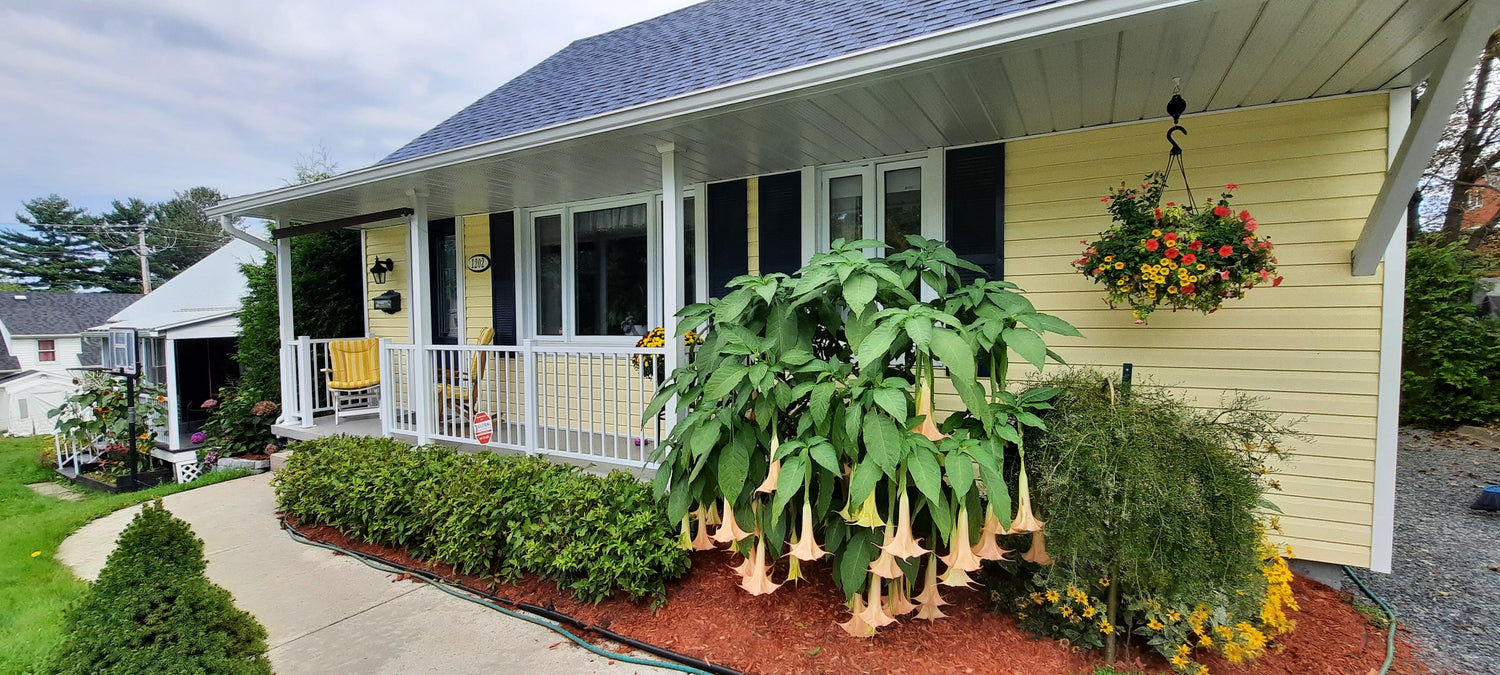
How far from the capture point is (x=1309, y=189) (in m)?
2.82

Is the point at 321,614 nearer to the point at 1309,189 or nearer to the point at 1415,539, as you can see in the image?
the point at 1309,189

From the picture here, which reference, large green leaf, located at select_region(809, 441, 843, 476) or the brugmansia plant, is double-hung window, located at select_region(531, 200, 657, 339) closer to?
the brugmansia plant

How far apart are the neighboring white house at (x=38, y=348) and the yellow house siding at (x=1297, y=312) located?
25.5 metres

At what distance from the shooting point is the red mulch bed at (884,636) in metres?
2.21

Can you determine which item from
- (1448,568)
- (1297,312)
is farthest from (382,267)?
(1448,568)

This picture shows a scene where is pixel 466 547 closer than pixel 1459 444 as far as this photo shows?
Yes

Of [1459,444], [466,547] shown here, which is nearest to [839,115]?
[466,547]

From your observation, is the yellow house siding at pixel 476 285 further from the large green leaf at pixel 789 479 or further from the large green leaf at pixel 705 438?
the large green leaf at pixel 789 479

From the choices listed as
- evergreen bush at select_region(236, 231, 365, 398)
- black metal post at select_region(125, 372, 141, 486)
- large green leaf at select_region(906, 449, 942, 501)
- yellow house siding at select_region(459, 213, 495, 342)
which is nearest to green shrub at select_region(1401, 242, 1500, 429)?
large green leaf at select_region(906, 449, 942, 501)

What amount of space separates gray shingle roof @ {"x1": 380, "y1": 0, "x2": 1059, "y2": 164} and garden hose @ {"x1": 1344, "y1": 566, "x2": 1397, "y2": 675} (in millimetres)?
2955

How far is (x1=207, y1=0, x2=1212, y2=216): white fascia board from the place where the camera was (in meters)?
2.02

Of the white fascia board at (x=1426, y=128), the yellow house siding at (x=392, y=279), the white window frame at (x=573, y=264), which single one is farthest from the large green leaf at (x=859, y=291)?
the yellow house siding at (x=392, y=279)

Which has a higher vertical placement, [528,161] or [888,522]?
[528,161]

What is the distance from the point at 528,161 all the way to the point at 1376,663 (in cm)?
485
